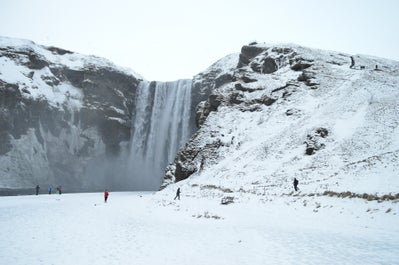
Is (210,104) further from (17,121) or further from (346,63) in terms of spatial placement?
(17,121)

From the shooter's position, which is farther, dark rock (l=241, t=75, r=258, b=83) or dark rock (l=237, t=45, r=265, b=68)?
dark rock (l=237, t=45, r=265, b=68)

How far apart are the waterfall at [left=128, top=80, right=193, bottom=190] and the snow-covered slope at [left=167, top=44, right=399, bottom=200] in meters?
7.26

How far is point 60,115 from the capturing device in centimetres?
7375

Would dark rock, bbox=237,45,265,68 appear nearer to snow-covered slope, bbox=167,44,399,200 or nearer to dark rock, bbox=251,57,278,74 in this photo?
snow-covered slope, bbox=167,44,399,200

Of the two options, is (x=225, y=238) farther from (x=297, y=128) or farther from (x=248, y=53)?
(x=248, y=53)

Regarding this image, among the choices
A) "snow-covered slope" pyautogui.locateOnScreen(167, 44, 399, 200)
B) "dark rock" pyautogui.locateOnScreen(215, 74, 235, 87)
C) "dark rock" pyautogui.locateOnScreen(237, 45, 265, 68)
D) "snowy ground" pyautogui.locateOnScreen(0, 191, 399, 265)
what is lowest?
"snowy ground" pyautogui.locateOnScreen(0, 191, 399, 265)

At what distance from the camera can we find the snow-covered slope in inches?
1096

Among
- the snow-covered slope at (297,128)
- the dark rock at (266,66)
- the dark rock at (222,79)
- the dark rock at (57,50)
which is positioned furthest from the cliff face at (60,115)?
the dark rock at (266,66)

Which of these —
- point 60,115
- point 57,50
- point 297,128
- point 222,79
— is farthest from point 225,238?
point 57,50

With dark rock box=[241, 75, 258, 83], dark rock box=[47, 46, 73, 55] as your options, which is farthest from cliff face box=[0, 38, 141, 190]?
dark rock box=[241, 75, 258, 83]

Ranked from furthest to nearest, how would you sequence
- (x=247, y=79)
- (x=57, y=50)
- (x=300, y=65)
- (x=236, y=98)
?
(x=57, y=50)
(x=247, y=79)
(x=300, y=65)
(x=236, y=98)

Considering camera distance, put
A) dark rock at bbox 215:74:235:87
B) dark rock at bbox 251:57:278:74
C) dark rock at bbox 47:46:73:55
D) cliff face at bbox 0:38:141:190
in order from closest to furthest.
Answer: cliff face at bbox 0:38:141:190
dark rock at bbox 251:57:278:74
dark rock at bbox 215:74:235:87
dark rock at bbox 47:46:73:55

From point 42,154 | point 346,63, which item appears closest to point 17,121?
point 42,154

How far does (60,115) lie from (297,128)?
182ft
